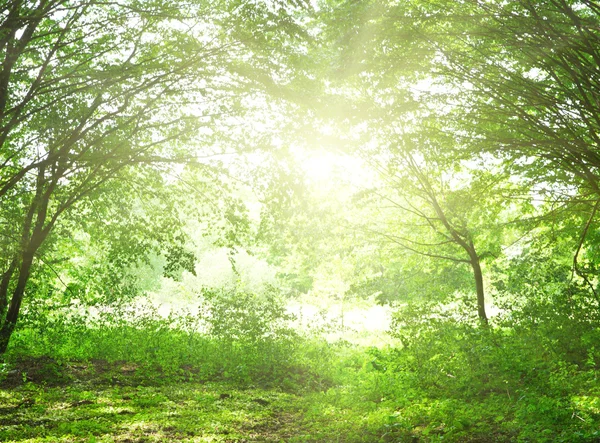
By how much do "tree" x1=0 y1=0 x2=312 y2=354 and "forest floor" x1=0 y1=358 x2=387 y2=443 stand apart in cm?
165

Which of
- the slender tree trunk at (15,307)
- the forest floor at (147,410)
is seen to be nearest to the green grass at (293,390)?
the forest floor at (147,410)

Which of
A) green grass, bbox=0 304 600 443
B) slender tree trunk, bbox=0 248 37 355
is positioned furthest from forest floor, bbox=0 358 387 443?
slender tree trunk, bbox=0 248 37 355

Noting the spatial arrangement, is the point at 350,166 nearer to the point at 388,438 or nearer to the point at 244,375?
the point at 244,375

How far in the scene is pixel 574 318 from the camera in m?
7.77

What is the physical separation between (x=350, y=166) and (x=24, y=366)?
28.9 ft

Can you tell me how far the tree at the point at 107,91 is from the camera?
743 centimetres

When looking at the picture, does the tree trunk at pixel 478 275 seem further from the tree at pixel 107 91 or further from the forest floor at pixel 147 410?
the tree at pixel 107 91

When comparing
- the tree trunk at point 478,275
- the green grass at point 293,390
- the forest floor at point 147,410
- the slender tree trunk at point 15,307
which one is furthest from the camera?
the tree trunk at point 478,275

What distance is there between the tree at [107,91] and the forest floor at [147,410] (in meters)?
1.65

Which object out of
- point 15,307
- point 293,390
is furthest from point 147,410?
point 15,307

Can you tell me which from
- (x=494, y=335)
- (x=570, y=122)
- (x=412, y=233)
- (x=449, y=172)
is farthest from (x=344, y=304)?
(x=570, y=122)

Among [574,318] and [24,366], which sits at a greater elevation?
[574,318]

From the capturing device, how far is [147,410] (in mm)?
7297

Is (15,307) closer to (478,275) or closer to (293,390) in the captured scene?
(293,390)
